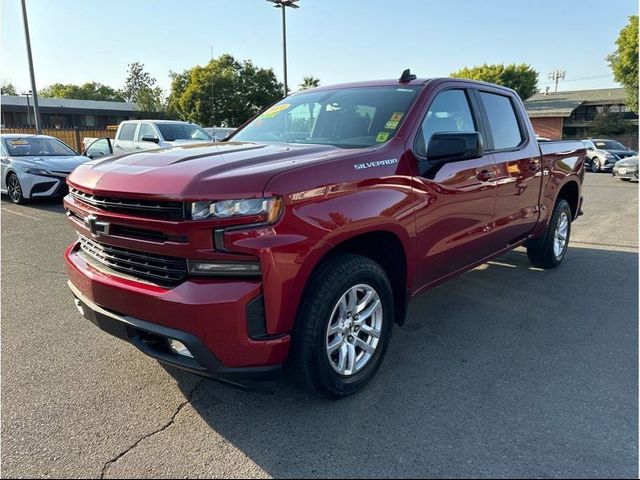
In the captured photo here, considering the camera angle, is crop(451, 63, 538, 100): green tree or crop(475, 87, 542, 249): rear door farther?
crop(451, 63, 538, 100): green tree

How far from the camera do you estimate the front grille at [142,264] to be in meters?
2.46

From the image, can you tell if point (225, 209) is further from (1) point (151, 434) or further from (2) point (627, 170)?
(2) point (627, 170)

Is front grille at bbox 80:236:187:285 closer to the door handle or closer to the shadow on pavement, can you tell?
the shadow on pavement

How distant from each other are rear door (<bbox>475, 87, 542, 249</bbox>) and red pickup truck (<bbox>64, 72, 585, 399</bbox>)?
0.23 metres

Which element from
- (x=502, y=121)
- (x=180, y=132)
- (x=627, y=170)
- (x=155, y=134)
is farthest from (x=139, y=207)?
(x=627, y=170)

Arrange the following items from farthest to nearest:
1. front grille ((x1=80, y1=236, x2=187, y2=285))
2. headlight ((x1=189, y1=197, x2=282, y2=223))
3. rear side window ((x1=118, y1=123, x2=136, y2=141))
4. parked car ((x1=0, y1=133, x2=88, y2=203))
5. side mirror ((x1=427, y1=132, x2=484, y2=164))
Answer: rear side window ((x1=118, y1=123, x2=136, y2=141)), parked car ((x1=0, y1=133, x2=88, y2=203)), side mirror ((x1=427, y1=132, x2=484, y2=164)), front grille ((x1=80, y1=236, x2=187, y2=285)), headlight ((x1=189, y1=197, x2=282, y2=223))

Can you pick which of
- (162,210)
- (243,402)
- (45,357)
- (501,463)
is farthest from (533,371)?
(45,357)

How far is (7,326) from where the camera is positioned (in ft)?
13.1

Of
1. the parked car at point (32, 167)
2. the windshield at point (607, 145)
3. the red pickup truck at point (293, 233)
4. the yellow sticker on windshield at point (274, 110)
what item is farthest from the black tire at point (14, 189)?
the windshield at point (607, 145)

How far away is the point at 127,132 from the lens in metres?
14.6

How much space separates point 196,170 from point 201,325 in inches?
30.7

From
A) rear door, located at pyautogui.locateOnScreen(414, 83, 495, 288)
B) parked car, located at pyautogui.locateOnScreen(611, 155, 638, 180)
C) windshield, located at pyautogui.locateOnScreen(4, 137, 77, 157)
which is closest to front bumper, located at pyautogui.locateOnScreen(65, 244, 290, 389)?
rear door, located at pyautogui.locateOnScreen(414, 83, 495, 288)

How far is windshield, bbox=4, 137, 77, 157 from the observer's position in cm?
1078

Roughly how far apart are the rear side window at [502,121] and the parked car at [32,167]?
875 cm
